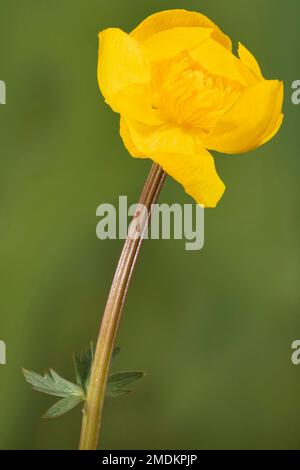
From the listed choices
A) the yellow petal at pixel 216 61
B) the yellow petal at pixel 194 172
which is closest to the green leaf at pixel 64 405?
the yellow petal at pixel 194 172

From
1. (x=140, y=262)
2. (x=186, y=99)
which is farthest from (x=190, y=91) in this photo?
(x=140, y=262)

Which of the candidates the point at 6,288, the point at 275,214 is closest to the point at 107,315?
the point at 6,288

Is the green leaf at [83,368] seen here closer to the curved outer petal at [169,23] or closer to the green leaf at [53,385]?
the green leaf at [53,385]

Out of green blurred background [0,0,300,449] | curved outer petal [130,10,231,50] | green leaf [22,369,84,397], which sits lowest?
green leaf [22,369,84,397]

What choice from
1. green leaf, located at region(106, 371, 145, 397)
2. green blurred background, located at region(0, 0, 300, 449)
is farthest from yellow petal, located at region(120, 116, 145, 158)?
green leaf, located at region(106, 371, 145, 397)

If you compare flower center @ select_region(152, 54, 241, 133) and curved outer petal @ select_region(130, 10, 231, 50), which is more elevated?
curved outer petal @ select_region(130, 10, 231, 50)

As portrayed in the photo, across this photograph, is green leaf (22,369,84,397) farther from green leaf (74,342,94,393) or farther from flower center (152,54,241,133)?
flower center (152,54,241,133)

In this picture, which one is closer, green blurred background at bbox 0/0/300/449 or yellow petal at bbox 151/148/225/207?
yellow petal at bbox 151/148/225/207
